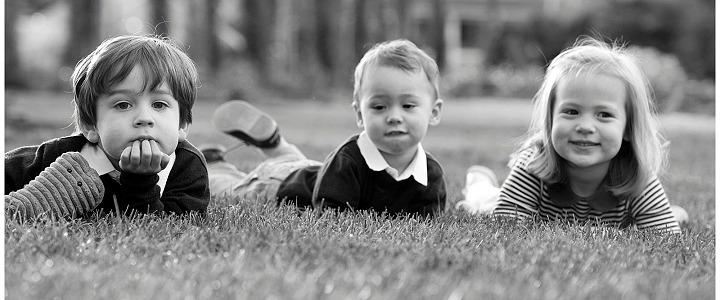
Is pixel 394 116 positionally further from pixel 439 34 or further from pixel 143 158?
pixel 439 34

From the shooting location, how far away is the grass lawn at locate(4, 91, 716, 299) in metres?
2.15

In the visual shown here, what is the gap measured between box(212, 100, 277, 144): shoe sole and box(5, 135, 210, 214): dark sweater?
4.76 ft

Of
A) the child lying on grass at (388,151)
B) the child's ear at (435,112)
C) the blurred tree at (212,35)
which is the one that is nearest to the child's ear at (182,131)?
the child lying on grass at (388,151)

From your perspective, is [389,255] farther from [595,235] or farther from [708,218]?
[708,218]

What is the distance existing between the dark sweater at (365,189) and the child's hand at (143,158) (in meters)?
0.96

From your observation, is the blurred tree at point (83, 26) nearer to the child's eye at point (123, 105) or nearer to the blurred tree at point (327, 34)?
the blurred tree at point (327, 34)

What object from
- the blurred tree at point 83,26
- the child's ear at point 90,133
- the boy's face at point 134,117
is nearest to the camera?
the boy's face at point 134,117

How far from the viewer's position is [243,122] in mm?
4938

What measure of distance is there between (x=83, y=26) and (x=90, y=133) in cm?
1285

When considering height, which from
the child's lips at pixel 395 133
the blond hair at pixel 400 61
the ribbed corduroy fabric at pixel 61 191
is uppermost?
the blond hair at pixel 400 61

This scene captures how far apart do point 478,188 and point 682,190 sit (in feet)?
4.93

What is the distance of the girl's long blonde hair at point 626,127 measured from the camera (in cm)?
385

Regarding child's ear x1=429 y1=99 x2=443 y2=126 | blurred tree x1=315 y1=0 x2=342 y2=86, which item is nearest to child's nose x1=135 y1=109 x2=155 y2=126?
child's ear x1=429 y1=99 x2=443 y2=126

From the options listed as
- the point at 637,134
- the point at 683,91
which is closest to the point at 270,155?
the point at 637,134
